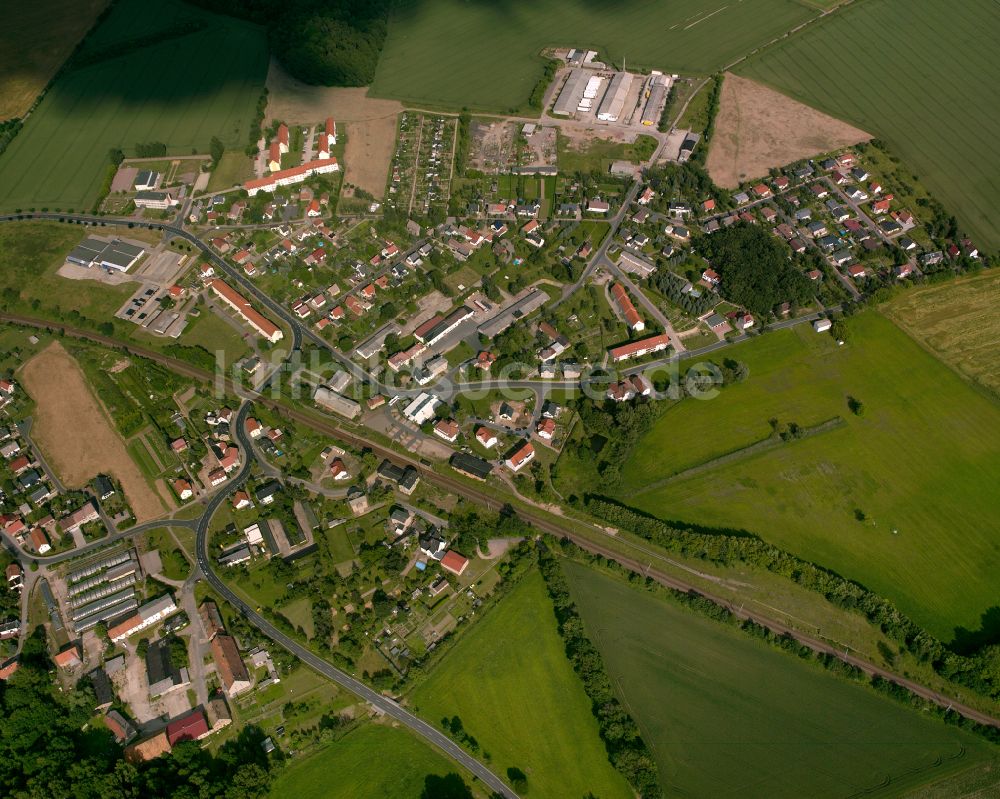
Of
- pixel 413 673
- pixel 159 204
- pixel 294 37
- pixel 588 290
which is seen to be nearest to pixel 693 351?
pixel 588 290

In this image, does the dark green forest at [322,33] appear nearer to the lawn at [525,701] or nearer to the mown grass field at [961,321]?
the mown grass field at [961,321]

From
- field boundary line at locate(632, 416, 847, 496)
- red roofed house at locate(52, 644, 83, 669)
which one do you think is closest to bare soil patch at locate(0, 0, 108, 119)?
Result: red roofed house at locate(52, 644, 83, 669)

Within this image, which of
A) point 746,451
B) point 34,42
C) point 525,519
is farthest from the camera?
point 34,42

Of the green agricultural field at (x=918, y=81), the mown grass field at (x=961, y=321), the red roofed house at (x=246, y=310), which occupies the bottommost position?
the red roofed house at (x=246, y=310)

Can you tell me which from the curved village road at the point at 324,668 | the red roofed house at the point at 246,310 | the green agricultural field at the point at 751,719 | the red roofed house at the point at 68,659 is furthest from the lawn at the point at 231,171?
the green agricultural field at the point at 751,719

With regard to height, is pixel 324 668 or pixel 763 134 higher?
pixel 763 134

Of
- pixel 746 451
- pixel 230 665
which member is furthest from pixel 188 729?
pixel 746 451

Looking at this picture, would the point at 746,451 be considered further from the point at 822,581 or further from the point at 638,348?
the point at 638,348
